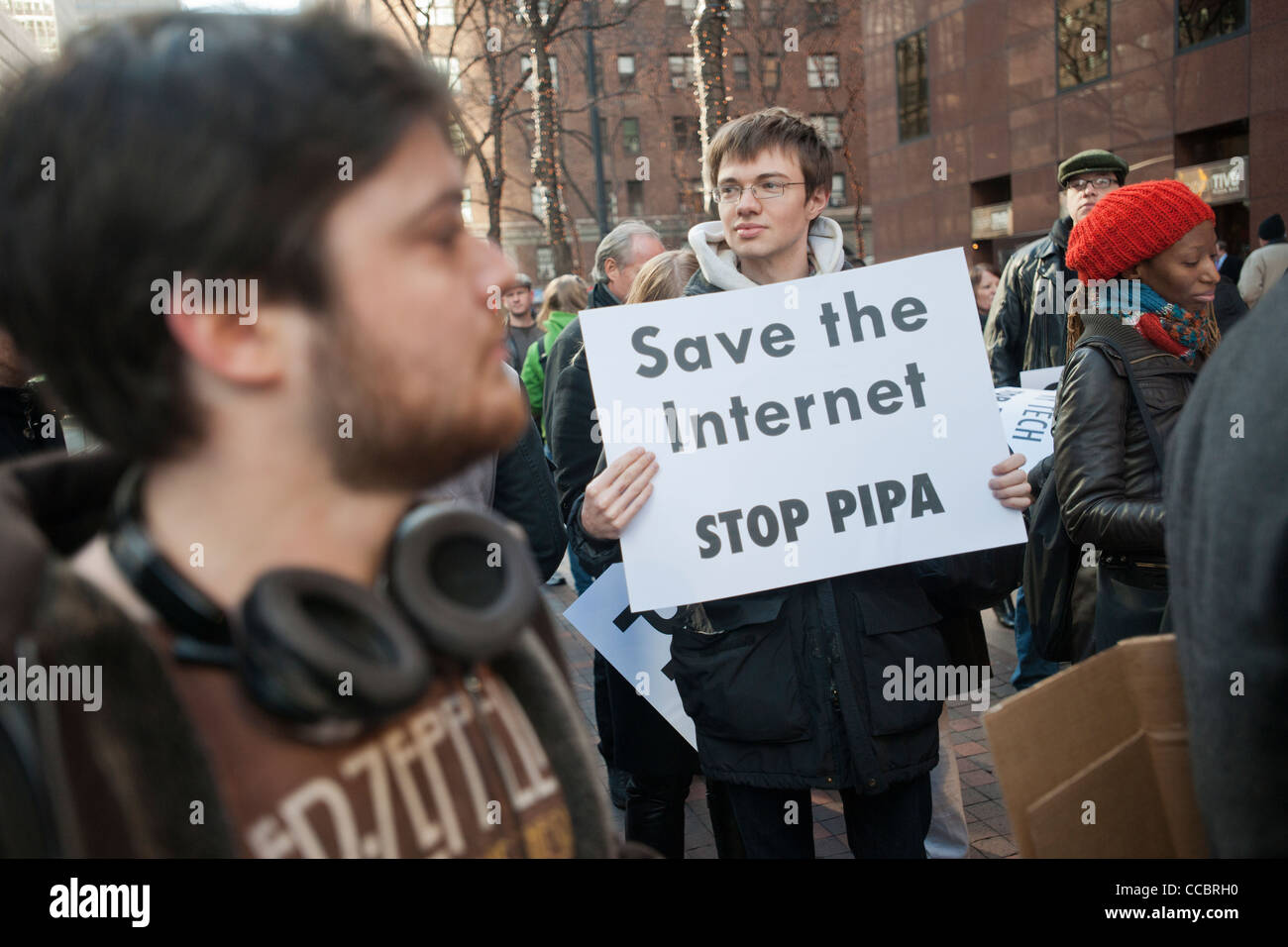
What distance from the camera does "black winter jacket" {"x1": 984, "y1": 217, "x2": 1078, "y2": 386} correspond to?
5.25 meters

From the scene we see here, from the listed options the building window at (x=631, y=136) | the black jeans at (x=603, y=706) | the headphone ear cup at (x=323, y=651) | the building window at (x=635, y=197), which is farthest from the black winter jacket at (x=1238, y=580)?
the building window at (x=635, y=197)

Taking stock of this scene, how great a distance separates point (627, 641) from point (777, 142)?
1.56m

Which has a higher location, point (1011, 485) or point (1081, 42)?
point (1081, 42)

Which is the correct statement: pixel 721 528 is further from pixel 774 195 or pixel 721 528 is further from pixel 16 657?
pixel 16 657

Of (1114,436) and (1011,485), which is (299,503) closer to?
(1011,485)

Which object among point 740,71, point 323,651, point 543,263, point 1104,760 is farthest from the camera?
point 543,263

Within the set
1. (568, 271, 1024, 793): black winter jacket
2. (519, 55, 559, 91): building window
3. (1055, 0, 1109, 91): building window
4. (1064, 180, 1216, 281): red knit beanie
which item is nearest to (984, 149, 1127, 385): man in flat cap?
(1064, 180, 1216, 281): red knit beanie

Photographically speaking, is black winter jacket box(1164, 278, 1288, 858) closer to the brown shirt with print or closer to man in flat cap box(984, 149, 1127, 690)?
the brown shirt with print

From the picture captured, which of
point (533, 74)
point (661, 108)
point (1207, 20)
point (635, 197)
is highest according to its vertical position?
point (661, 108)

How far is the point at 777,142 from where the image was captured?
2643 mm

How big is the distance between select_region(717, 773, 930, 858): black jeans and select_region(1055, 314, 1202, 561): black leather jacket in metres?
0.91

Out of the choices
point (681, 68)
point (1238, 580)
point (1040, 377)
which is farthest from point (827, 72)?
point (1238, 580)
